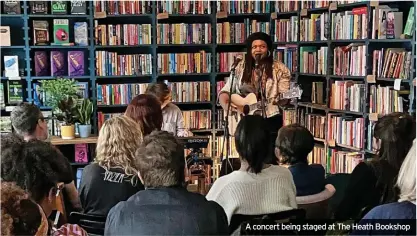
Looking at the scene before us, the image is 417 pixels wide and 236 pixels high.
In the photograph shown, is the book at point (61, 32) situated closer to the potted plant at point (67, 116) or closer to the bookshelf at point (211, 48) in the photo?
the bookshelf at point (211, 48)

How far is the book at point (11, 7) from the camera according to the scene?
5.54 meters

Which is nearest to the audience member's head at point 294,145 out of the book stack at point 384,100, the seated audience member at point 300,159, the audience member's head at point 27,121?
the seated audience member at point 300,159

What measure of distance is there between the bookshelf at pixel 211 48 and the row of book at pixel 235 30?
0.03 m

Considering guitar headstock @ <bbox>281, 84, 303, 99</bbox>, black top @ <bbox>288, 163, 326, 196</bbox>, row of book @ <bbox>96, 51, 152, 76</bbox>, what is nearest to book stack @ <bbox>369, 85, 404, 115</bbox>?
guitar headstock @ <bbox>281, 84, 303, 99</bbox>

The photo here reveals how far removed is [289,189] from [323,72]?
11.1 feet

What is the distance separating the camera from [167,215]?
2035 mm

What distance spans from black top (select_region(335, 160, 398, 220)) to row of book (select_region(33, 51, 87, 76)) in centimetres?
376

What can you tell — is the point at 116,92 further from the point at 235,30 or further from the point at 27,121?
the point at 27,121

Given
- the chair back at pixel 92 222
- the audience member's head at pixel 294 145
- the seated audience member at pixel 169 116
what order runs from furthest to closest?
the seated audience member at pixel 169 116
the audience member's head at pixel 294 145
the chair back at pixel 92 222

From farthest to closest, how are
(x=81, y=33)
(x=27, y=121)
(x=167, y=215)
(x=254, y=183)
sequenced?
(x=81, y=33), (x=27, y=121), (x=254, y=183), (x=167, y=215)

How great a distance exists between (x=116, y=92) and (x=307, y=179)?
350 cm

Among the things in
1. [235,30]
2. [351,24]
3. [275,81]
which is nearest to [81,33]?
[235,30]

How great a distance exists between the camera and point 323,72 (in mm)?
5738

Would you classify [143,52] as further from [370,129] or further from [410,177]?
[410,177]
